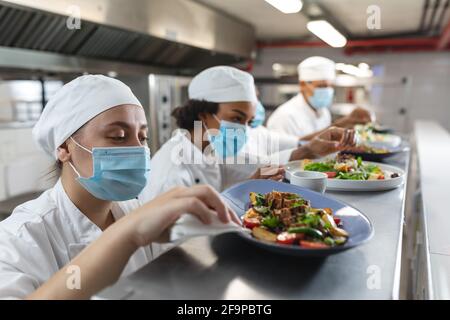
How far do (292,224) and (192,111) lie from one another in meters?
1.20

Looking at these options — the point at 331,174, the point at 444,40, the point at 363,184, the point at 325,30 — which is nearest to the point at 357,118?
the point at 331,174

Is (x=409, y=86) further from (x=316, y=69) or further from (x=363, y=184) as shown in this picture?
(x=363, y=184)

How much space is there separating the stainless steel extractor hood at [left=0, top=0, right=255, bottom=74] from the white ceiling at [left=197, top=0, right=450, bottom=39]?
29 centimetres

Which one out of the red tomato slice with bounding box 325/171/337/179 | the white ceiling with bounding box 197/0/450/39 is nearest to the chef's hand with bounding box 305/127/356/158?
the red tomato slice with bounding box 325/171/337/179

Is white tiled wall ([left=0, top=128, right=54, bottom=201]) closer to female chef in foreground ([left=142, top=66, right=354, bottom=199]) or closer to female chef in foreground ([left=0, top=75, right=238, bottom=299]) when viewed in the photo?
female chef in foreground ([left=142, top=66, right=354, bottom=199])

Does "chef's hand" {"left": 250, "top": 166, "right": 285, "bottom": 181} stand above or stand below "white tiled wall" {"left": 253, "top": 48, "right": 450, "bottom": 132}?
below

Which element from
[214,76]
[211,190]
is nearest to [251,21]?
[214,76]

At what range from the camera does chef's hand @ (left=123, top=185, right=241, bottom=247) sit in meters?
0.69

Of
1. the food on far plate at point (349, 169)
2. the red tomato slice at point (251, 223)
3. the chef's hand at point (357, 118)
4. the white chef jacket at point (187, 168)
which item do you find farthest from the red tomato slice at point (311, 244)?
the chef's hand at point (357, 118)

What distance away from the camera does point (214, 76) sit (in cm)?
183

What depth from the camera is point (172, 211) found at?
0.69m

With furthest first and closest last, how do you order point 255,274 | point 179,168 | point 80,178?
point 179,168
point 80,178
point 255,274

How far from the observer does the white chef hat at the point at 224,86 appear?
5.94 feet

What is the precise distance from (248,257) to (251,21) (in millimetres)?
4923
